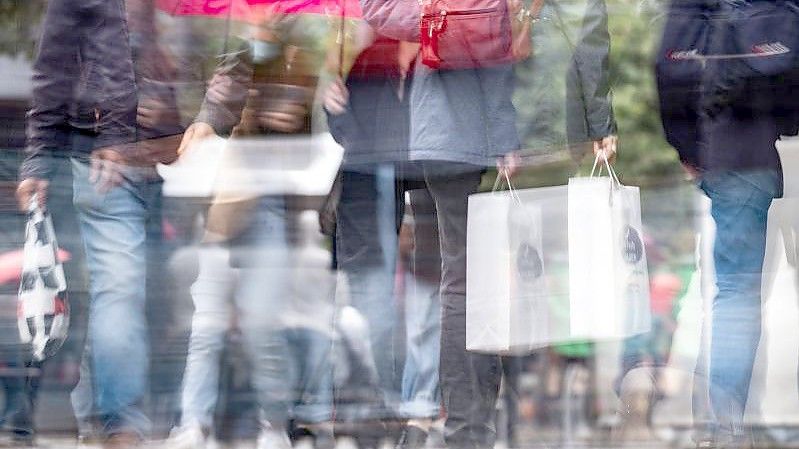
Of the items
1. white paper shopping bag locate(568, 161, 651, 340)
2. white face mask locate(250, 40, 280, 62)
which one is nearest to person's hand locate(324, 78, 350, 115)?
white face mask locate(250, 40, 280, 62)

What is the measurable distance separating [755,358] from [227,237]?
4.71 ft

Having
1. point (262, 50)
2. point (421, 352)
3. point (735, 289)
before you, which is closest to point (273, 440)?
point (421, 352)

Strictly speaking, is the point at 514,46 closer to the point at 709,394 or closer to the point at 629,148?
the point at 629,148

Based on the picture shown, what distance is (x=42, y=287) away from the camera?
3.49 metres

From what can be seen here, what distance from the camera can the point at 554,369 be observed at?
15.6 feet

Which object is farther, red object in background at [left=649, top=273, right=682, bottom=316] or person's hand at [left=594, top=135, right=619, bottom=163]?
red object in background at [left=649, top=273, right=682, bottom=316]

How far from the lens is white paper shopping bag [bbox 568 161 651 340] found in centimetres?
352

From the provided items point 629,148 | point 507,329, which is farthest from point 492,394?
point 629,148

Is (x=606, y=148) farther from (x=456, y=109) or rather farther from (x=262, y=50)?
(x=262, y=50)

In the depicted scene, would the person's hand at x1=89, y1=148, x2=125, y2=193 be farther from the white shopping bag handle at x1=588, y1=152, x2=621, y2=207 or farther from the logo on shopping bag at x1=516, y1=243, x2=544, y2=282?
the white shopping bag handle at x1=588, y1=152, x2=621, y2=207

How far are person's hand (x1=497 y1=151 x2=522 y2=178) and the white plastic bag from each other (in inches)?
47.1

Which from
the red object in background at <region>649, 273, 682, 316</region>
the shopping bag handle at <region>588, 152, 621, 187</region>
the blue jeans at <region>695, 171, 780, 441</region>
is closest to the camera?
the blue jeans at <region>695, 171, 780, 441</region>

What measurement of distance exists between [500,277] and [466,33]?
0.65m

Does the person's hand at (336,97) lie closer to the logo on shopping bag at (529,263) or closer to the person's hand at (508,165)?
the person's hand at (508,165)
